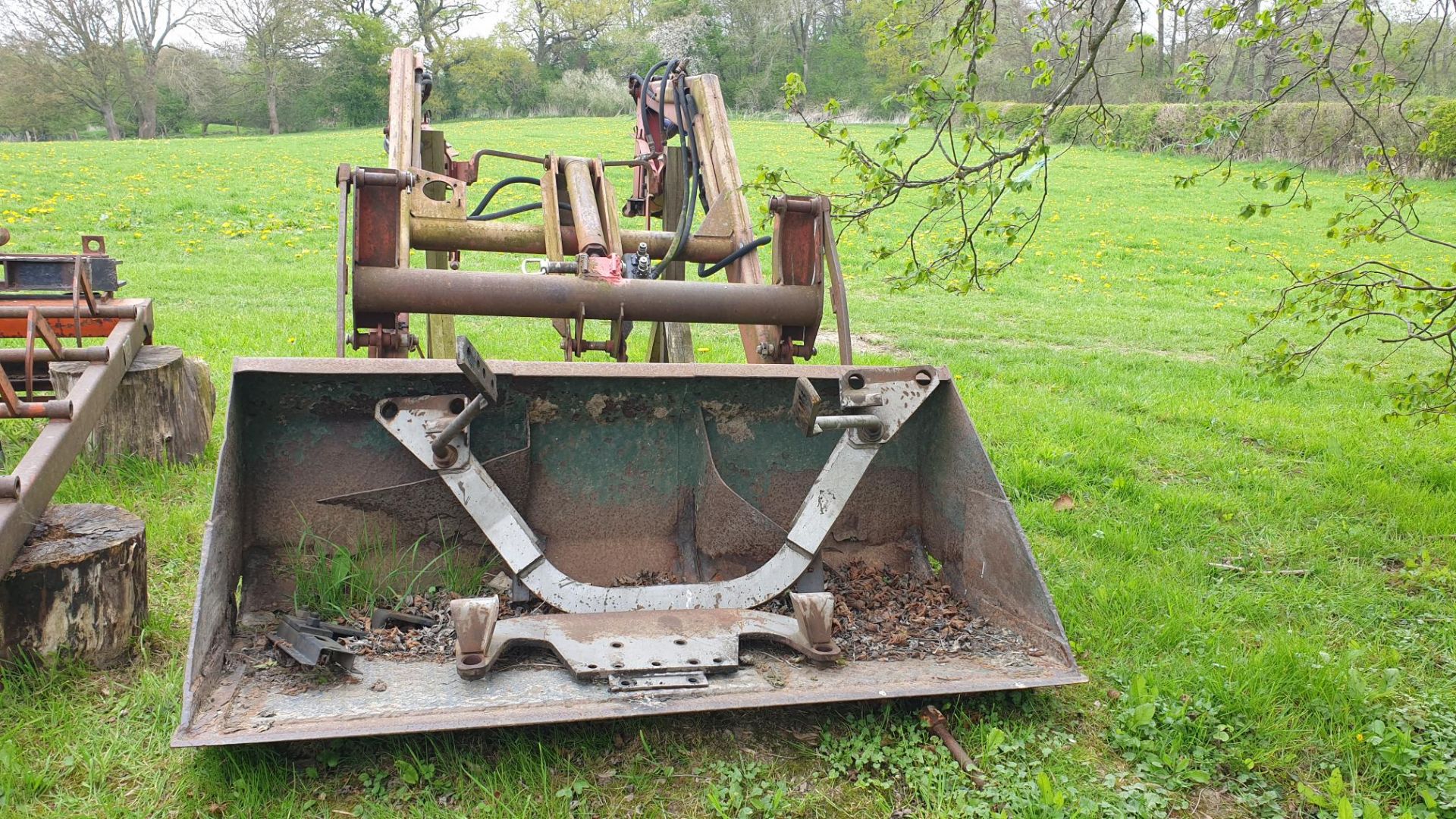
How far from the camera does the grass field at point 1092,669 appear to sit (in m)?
2.14

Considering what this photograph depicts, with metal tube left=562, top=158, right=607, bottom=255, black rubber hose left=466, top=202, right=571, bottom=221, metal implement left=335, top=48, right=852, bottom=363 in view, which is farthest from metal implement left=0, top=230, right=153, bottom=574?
metal tube left=562, top=158, right=607, bottom=255

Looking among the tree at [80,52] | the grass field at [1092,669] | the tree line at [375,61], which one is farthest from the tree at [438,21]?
the grass field at [1092,669]

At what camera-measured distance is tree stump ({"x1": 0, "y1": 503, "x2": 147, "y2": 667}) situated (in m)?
2.46

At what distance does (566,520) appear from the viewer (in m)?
3.01

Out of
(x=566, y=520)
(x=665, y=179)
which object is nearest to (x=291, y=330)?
(x=665, y=179)

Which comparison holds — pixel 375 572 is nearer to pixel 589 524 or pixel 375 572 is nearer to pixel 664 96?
pixel 589 524

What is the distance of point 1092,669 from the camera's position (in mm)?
2748

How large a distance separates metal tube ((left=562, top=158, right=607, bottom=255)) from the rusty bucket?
602mm

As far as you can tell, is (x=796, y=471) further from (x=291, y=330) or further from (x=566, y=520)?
(x=291, y=330)

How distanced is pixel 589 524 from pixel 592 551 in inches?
3.1

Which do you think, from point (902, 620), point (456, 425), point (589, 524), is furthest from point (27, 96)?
point (902, 620)

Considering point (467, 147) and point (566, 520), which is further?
point (467, 147)

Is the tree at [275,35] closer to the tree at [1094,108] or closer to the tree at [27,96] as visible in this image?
the tree at [27,96]

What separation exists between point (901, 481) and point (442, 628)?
139 centimetres
